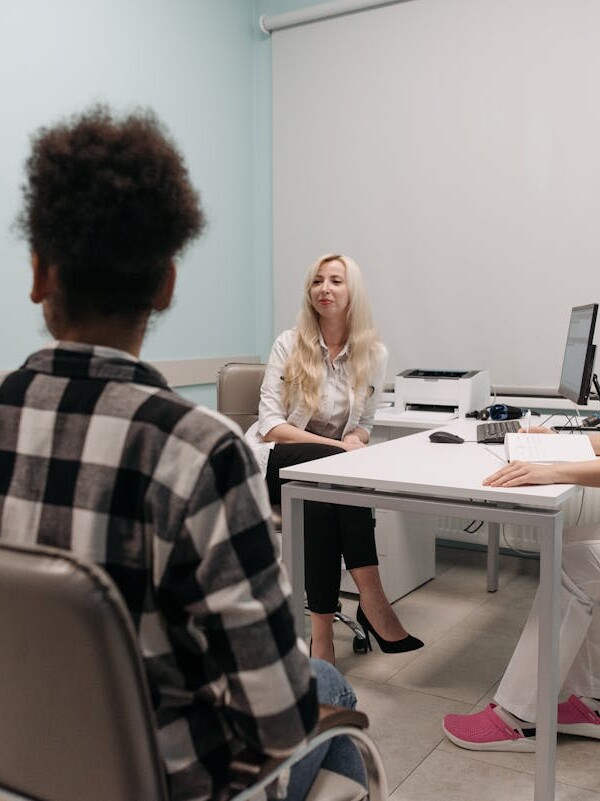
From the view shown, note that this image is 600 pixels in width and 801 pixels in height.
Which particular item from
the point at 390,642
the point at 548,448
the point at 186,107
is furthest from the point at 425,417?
the point at 186,107

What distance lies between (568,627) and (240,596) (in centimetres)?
147

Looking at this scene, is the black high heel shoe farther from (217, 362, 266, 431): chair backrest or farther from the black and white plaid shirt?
the black and white plaid shirt

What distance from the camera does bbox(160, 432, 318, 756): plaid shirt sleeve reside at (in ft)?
2.43

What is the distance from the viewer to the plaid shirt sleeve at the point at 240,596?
0.74 m

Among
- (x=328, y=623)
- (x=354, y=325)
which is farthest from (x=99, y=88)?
(x=328, y=623)

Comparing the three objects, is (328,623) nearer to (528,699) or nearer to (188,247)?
(528,699)

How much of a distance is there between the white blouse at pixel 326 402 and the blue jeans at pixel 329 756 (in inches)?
66.5

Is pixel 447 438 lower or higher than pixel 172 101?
lower

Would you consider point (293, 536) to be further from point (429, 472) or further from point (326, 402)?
point (326, 402)

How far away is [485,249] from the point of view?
3.65 m

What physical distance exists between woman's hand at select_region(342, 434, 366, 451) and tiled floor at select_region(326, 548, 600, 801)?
2.22 ft

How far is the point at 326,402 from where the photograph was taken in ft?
9.47

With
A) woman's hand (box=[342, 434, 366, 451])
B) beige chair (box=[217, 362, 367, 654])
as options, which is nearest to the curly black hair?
woman's hand (box=[342, 434, 366, 451])

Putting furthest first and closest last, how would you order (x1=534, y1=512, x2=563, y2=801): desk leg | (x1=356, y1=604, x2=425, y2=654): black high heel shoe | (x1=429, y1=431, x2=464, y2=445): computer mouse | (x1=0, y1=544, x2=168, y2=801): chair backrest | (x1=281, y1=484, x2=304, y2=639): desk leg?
(x1=356, y1=604, x2=425, y2=654): black high heel shoe, (x1=429, y1=431, x2=464, y2=445): computer mouse, (x1=281, y1=484, x2=304, y2=639): desk leg, (x1=534, y1=512, x2=563, y2=801): desk leg, (x1=0, y1=544, x2=168, y2=801): chair backrest
